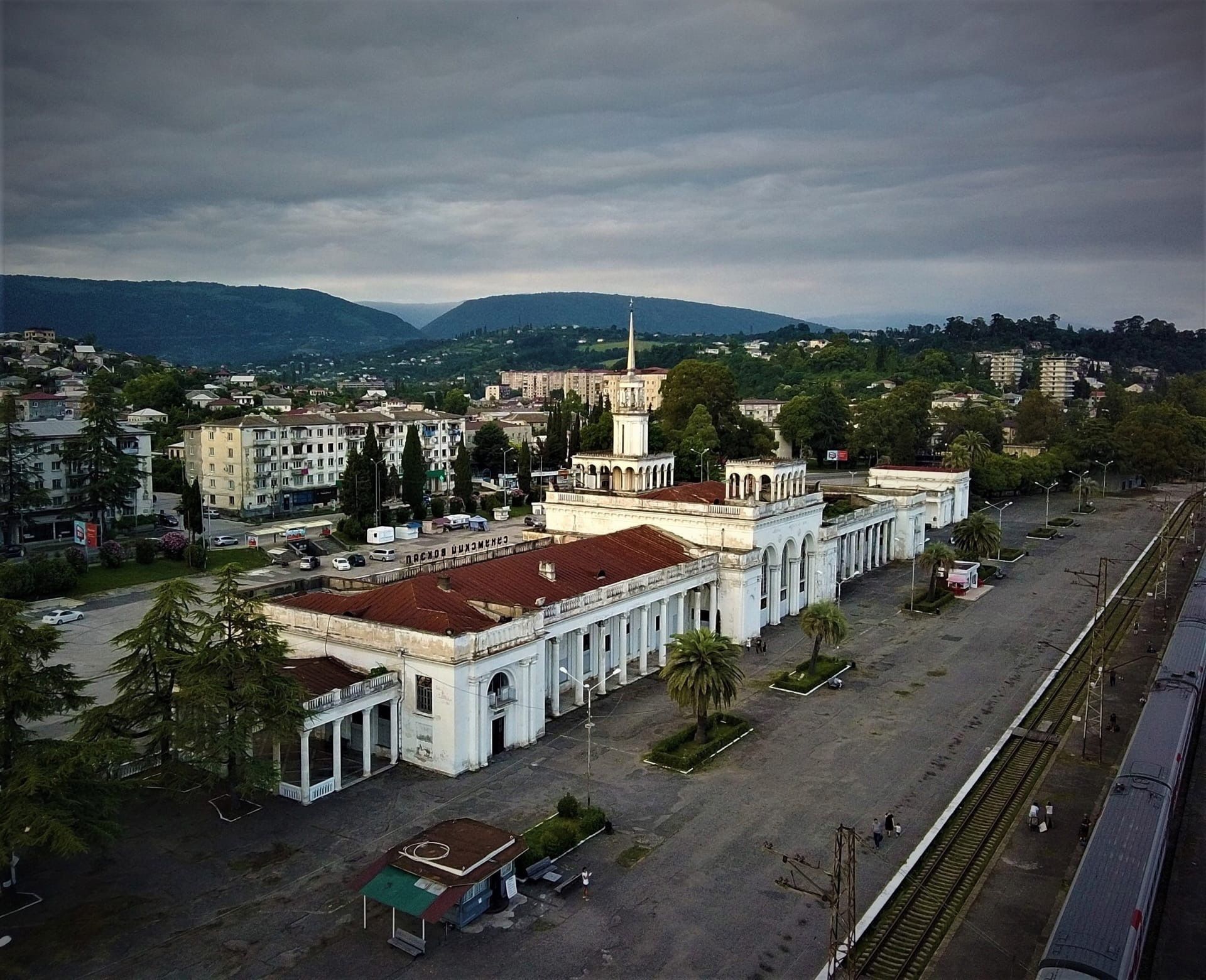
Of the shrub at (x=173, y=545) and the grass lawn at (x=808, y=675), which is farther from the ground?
the shrub at (x=173, y=545)

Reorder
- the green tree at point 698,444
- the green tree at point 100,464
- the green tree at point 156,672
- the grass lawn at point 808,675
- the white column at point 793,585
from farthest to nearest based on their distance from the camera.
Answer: the green tree at point 698,444
the green tree at point 100,464
the white column at point 793,585
the grass lawn at point 808,675
the green tree at point 156,672

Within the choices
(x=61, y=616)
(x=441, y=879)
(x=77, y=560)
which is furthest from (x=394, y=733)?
(x=77, y=560)

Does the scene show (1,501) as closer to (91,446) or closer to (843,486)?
(91,446)

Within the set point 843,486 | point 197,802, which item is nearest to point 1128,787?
point 197,802

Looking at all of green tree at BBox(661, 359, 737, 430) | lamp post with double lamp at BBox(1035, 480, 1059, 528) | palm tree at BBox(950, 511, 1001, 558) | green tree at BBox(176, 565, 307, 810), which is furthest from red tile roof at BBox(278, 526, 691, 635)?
green tree at BBox(661, 359, 737, 430)

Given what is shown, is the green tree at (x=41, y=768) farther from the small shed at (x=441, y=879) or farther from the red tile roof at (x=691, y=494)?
the red tile roof at (x=691, y=494)

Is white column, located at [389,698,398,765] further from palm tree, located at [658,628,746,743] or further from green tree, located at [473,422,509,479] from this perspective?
green tree, located at [473,422,509,479]

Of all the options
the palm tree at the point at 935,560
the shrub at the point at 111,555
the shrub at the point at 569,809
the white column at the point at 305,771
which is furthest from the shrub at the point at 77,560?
the palm tree at the point at 935,560
